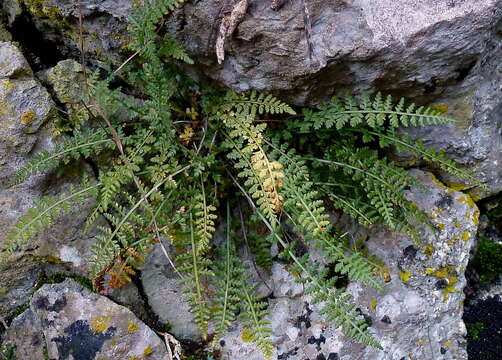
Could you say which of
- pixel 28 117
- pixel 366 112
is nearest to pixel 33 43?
pixel 28 117

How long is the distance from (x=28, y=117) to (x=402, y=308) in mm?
2830

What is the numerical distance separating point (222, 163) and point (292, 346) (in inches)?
53.9

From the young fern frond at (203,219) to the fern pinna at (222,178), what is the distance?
1cm

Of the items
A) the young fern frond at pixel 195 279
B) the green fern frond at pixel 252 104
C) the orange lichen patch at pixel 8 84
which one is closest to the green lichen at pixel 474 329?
the young fern frond at pixel 195 279

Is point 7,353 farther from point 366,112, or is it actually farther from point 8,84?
point 366,112

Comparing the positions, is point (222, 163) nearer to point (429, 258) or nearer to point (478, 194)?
point (429, 258)

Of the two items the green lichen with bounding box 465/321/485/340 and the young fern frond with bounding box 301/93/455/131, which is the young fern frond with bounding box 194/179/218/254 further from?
the green lichen with bounding box 465/321/485/340

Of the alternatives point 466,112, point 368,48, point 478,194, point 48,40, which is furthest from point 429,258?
point 48,40

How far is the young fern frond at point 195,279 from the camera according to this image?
2.70m

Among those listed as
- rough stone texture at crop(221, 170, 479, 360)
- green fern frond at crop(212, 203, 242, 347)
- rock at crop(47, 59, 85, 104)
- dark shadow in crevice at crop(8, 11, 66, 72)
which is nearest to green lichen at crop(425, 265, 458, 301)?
rough stone texture at crop(221, 170, 479, 360)

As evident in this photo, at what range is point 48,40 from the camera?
3432 mm

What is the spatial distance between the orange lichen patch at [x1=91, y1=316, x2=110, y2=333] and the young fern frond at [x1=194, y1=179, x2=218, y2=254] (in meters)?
0.74

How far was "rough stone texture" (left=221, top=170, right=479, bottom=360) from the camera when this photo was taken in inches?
118

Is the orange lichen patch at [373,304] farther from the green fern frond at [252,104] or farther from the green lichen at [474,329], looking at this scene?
the green fern frond at [252,104]
